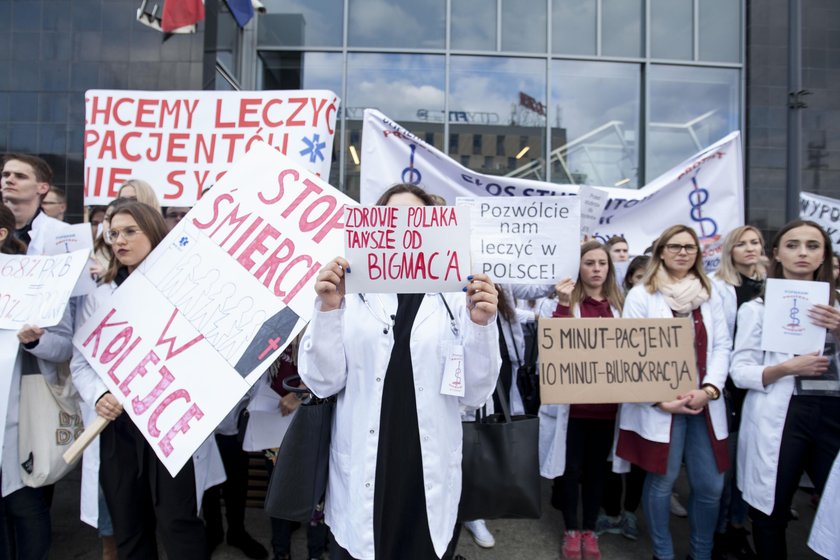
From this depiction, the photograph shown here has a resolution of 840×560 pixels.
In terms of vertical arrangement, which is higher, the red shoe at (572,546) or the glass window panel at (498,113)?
the glass window panel at (498,113)

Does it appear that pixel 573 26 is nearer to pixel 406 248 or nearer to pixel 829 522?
pixel 829 522

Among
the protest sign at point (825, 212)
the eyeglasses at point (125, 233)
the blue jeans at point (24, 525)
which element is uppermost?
the protest sign at point (825, 212)

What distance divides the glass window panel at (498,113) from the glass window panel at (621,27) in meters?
1.14

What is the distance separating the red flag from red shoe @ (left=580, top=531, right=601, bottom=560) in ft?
22.2

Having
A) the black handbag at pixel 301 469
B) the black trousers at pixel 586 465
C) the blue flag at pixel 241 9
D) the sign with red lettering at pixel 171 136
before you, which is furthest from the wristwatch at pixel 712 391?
the blue flag at pixel 241 9

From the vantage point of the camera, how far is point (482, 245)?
3.40 m

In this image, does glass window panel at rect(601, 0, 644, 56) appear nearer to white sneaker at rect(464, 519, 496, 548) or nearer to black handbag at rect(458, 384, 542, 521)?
white sneaker at rect(464, 519, 496, 548)

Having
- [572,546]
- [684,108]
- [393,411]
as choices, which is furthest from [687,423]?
[684,108]

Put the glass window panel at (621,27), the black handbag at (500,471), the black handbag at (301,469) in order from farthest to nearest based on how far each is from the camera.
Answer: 1. the glass window panel at (621,27)
2. the black handbag at (500,471)
3. the black handbag at (301,469)

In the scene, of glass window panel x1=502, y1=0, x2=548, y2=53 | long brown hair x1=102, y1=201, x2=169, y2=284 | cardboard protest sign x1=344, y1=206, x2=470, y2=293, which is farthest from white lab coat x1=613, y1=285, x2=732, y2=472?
glass window panel x1=502, y1=0, x2=548, y2=53

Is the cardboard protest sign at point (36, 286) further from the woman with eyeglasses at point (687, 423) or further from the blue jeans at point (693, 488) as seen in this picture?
the blue jeans at point (693, 488)

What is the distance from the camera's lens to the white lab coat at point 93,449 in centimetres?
259

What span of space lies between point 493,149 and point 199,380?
7.20 metres

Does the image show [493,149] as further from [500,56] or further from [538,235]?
[538,235]
